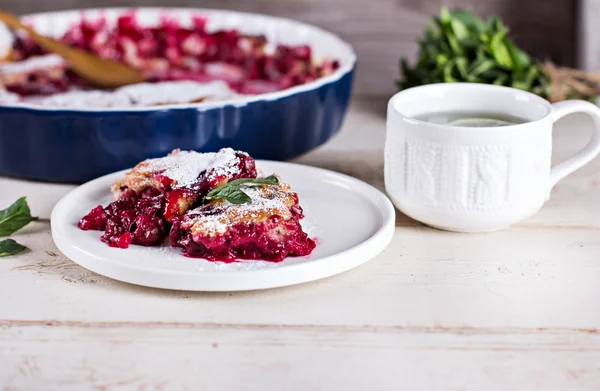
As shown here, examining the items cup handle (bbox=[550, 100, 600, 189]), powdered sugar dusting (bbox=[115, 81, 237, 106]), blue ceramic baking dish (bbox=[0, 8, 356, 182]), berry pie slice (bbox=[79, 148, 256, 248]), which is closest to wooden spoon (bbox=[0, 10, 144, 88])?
powdered sugar dusting (bbox=[115, 81, 237, 106])

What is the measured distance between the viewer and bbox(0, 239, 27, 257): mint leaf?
1.10 meters

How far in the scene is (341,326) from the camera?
36.4 inches

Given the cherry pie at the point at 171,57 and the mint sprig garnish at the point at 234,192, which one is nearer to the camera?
the mint sprig garnish at the point at 234,192

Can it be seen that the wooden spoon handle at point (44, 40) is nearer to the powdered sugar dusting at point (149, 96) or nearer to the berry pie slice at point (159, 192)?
the powdered sugar dusting at point (149, 96)

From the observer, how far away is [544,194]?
116 centimetres

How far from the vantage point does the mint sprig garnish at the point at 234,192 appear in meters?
1.04

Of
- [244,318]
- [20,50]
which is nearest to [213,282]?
[244,318]

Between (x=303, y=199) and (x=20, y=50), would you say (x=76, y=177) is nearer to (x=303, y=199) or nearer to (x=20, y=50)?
(x=303, y=199)

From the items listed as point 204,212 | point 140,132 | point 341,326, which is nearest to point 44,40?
point 140,132

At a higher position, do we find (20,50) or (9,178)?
(20,50)

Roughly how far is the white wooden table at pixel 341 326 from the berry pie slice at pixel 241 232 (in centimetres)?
5

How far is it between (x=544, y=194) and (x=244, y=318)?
0.49 meters

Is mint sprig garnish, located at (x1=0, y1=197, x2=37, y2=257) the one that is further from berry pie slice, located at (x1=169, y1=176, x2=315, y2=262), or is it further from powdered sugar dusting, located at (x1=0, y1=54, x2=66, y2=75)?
powdered sugar dusting, located at (x1=0, y1=54, x2=66, y2=75)

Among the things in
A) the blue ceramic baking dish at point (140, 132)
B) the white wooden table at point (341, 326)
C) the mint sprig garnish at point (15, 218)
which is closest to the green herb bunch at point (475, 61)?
the blue ceramic baking dish at point (140, 132)
